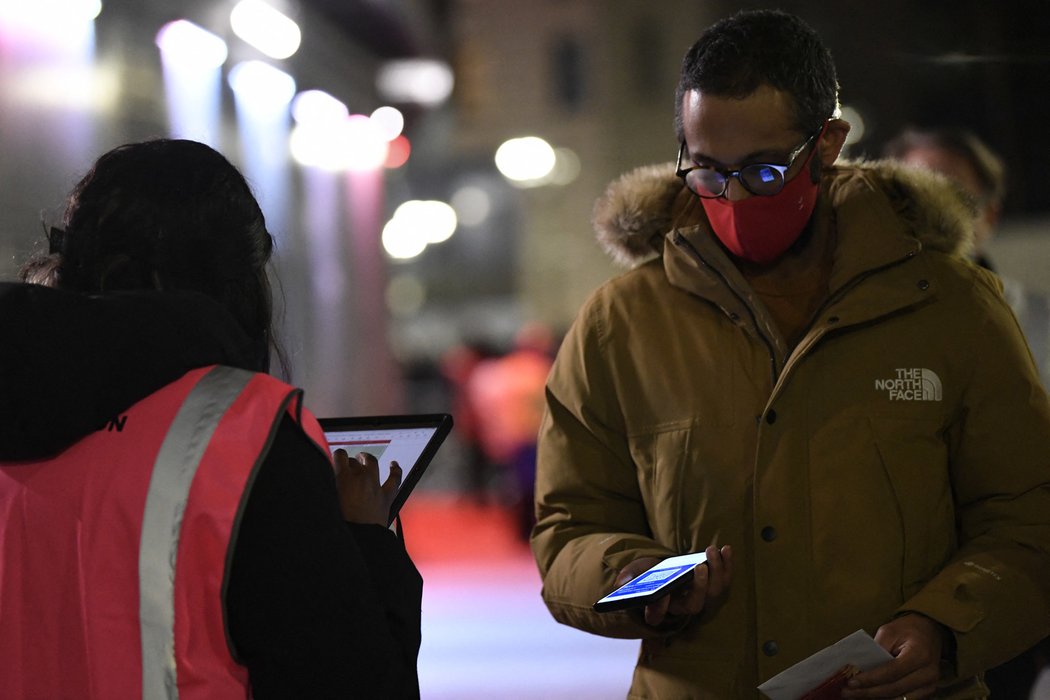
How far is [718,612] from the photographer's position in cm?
203

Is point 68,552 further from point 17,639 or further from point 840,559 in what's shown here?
point 840,559

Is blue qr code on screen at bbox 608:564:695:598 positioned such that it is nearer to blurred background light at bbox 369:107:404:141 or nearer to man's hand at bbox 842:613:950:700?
man's hand at bbox 842:613:950:700

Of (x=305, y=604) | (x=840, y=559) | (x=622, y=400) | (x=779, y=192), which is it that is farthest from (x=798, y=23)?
(x=305, y=604)

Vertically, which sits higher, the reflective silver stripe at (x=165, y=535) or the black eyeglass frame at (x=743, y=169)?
the black eyeglass frame at (x=743, y=169)

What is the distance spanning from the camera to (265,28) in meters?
5.92

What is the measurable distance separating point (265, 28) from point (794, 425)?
15.2ft

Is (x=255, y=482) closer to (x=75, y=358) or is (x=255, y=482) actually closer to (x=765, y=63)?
(x=75, y=358)

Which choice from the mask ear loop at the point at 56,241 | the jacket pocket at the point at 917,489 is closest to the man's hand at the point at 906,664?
the jacket pocket at the point at 917,489

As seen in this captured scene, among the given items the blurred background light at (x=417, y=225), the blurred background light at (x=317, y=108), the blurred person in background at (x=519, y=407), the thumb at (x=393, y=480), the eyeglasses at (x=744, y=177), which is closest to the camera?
the thumb at (x=393, y=480)

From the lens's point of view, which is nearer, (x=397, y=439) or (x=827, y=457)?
(x=397, y=439)

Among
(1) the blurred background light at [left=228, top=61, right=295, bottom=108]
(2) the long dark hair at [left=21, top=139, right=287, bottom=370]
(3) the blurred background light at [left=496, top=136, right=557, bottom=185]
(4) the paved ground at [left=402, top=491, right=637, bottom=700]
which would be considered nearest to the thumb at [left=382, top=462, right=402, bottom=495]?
(2) the long dark hair at [left=21, top=139, right=287, bottom=370]

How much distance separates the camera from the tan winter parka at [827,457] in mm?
1937

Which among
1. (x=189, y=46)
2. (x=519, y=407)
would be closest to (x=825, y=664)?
(x=189, y=46)

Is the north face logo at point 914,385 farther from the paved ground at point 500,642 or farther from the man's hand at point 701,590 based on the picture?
the paved ground at point 500,642
